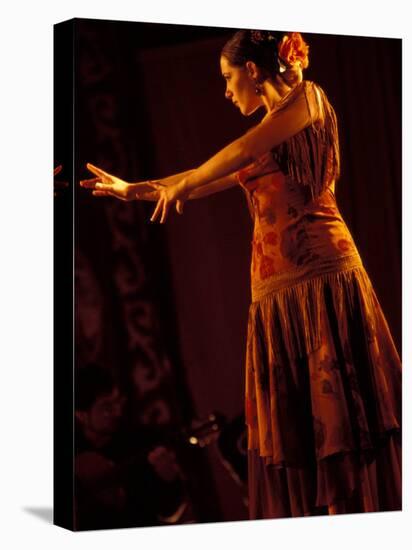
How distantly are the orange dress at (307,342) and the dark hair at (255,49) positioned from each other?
0.55 feet

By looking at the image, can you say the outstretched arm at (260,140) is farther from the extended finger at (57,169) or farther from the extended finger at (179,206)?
the extended finger at (57,169)

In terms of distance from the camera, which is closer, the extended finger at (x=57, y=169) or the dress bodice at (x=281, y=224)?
the extended finger at (x=57, y=169)

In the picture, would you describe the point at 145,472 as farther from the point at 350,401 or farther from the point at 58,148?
the point at 58,148

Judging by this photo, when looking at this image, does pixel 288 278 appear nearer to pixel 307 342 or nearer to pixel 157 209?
pixel 307 342

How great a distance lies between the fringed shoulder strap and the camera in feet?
21.5

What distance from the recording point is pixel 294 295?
6578 millimetres

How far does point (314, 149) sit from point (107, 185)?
992 millimetres

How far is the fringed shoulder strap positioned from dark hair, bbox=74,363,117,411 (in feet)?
3.92

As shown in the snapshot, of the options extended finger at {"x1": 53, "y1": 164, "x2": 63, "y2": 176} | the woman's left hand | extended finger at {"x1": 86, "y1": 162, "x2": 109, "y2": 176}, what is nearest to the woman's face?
the woman's left hand

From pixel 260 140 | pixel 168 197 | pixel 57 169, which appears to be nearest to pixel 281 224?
pixel 260 140

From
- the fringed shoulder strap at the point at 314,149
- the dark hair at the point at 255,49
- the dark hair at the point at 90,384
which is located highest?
the dark hair at the point at 255,49

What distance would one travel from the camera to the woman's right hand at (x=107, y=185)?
245 inches

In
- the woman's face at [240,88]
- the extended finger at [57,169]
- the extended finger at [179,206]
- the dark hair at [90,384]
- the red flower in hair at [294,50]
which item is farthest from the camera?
the red flower in hair at [294,50]

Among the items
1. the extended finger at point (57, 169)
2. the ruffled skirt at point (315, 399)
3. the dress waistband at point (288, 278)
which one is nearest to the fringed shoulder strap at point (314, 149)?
the dress waistband at point (288, 278)
